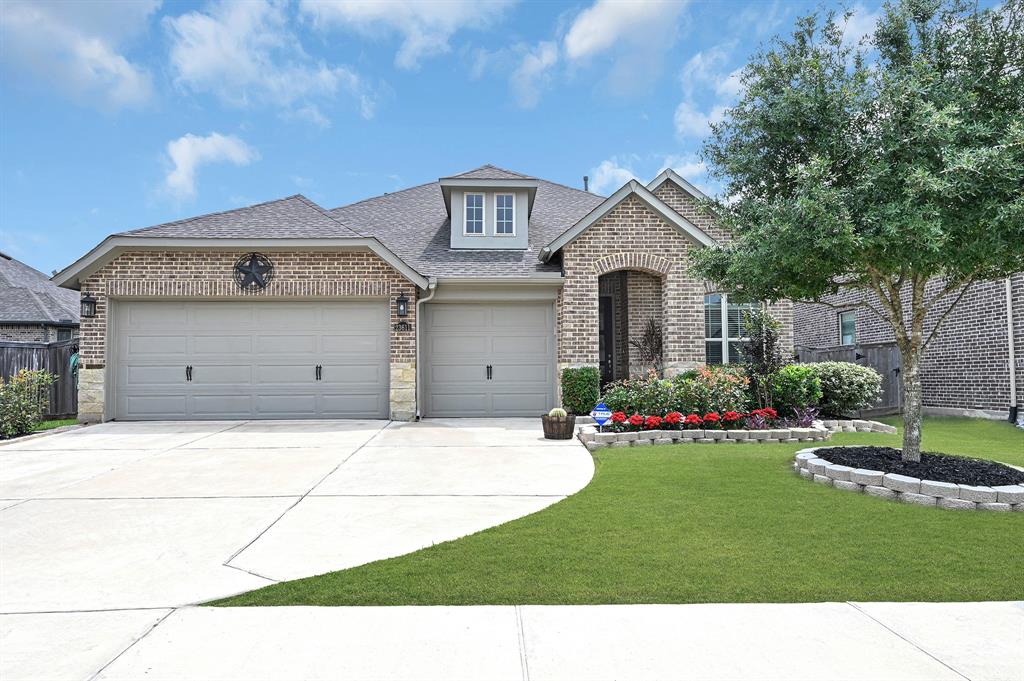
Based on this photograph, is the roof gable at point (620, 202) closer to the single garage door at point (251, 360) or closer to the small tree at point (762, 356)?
the small tree at point (762, 356)

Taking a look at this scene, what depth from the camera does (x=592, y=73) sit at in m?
16.9

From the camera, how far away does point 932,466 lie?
604 centimetres

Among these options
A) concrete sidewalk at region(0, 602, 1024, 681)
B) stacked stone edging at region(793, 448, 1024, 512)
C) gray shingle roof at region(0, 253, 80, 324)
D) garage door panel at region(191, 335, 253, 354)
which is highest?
gray shingle roof at region(0, 253, 80, 324)

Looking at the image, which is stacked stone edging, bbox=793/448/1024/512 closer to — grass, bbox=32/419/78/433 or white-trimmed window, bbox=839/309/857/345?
white-trimmed window, bbox=839/309/857/345

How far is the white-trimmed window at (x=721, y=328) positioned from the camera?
1327 centimetres

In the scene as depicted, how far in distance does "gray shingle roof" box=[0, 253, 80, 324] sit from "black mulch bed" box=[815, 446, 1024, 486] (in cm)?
2129

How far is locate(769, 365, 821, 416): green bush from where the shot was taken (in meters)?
10.8

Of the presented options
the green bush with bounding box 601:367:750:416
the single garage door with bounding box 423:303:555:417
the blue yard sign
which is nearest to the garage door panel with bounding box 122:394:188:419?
the single garage door with bounding box 423:303:555:417

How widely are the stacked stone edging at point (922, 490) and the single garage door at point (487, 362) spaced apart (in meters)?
7.25

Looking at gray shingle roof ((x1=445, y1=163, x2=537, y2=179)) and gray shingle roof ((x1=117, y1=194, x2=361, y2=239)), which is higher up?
gray shingle roof ((x1=445, y1=163, x2=537, y2=179))

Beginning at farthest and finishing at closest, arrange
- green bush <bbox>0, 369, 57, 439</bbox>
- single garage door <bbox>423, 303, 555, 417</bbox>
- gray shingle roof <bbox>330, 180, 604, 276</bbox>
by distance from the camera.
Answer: gray shingle roof <bbox>330, 180, 604, 276</bbox> < single garage door <bbox>423, 303, 555, 417</bbox> < green bush <bbox>0, 369, 57, 439</bbox>

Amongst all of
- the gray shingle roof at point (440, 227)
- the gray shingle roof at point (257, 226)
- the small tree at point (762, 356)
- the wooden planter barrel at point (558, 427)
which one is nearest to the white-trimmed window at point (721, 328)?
the small tree at point (762, 356)

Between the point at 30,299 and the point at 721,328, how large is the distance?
2129cm

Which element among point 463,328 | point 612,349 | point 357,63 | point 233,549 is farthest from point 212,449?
point 357,63
